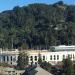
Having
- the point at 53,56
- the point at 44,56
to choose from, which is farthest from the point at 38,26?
the point at 44,56

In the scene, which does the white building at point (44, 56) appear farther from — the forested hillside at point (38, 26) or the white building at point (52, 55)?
the forested hillside at point (38, 26)

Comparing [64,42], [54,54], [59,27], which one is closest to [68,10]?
[59,27]

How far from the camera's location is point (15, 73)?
43.9m

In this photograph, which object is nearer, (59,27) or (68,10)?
(59,27)

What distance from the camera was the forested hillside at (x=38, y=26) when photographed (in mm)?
86188

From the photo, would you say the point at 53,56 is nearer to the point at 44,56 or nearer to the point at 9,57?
the point at 44,56

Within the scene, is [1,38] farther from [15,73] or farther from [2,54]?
[15,73]

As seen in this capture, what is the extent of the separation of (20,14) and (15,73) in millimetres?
84760

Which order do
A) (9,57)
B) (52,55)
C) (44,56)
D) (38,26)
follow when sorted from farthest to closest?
(38,26)
(52,55)
(44,56)
(9,57)

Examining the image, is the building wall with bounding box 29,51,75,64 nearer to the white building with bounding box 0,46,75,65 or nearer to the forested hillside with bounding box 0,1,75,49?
the white building with bounding box 0,46,75,65

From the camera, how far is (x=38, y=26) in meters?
111

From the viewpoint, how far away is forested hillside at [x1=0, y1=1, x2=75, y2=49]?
86.2 meters

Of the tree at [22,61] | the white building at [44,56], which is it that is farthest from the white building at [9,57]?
the tree at [22,61]

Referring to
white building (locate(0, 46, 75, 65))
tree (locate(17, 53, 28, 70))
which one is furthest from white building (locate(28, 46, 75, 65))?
tree (locate(17, 53, 28, 70))
